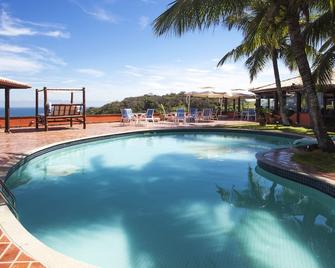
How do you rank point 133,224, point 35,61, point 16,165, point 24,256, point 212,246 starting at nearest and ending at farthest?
point 24,256
point 212,246
point 133,224
point 16,165
point 35,61

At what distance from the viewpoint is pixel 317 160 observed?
7832 mm

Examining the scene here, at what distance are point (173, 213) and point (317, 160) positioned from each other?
399 cm

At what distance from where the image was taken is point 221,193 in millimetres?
6957

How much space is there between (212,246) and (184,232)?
0.57 meters

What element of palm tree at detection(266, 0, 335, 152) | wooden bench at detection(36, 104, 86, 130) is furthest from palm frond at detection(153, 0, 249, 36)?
wooden bench at detection(36, 104, 86, 130)

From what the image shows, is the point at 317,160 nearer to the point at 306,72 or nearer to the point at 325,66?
the point at 306,72

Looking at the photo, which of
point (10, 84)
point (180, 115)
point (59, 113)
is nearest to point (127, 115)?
point (180, 115)

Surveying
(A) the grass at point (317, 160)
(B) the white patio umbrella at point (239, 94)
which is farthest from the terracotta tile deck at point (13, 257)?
Answer: (B) the white patio umbrella at point (239, 94)

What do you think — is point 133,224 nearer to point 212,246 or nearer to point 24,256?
point 212,246

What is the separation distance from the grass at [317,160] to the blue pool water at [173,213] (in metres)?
0.76

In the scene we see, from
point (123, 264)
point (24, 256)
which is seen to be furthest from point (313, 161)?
point (24, 256)

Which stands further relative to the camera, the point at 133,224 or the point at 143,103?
the point at 143,103

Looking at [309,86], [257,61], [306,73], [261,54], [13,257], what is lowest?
[13,257]

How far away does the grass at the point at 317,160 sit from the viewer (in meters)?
7.23
